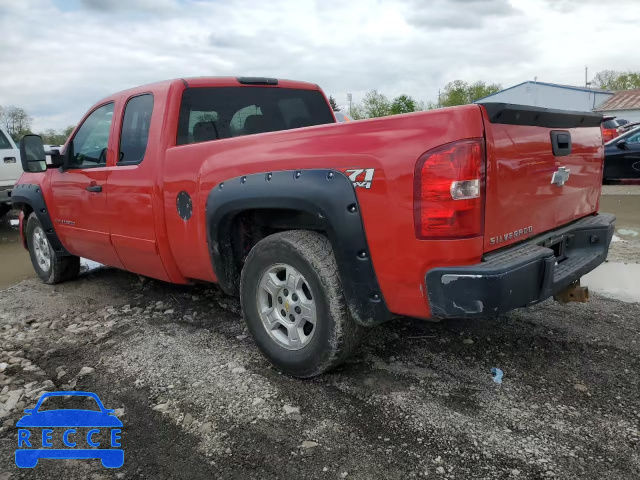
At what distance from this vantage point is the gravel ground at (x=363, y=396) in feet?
7.59

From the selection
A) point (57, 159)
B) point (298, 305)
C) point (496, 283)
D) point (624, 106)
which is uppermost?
point (624, 106)

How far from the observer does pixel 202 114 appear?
392cm

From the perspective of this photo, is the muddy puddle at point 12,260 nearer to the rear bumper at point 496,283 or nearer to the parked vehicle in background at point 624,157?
the rear bumper at point 496,283

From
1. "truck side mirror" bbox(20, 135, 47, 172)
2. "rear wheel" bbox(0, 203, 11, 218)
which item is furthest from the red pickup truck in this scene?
"rear wheel" bbox(0, 203, 11, 218)

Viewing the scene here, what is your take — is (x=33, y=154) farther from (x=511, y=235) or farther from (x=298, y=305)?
(x=511, y=235)

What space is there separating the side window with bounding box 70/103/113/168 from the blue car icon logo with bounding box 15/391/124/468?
7.22 ft

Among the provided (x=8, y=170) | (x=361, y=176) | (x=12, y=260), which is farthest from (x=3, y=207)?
(x=361, y=176)

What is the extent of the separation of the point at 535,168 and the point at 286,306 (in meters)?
1.56

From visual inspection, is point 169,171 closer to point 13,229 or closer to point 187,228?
point 187,228

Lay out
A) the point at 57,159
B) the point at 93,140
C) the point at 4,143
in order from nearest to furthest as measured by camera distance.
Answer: the point at 93,140, the point at 57,159, the point at 4,143

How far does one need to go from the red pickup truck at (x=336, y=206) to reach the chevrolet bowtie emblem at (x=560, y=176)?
2 cm

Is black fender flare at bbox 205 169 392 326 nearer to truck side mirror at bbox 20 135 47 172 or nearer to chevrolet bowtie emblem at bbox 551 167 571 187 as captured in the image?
chevrolet bowtie emblem at bbox 551 167 571 187

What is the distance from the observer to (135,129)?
13.3ft

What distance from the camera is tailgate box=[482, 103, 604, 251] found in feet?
7.75
